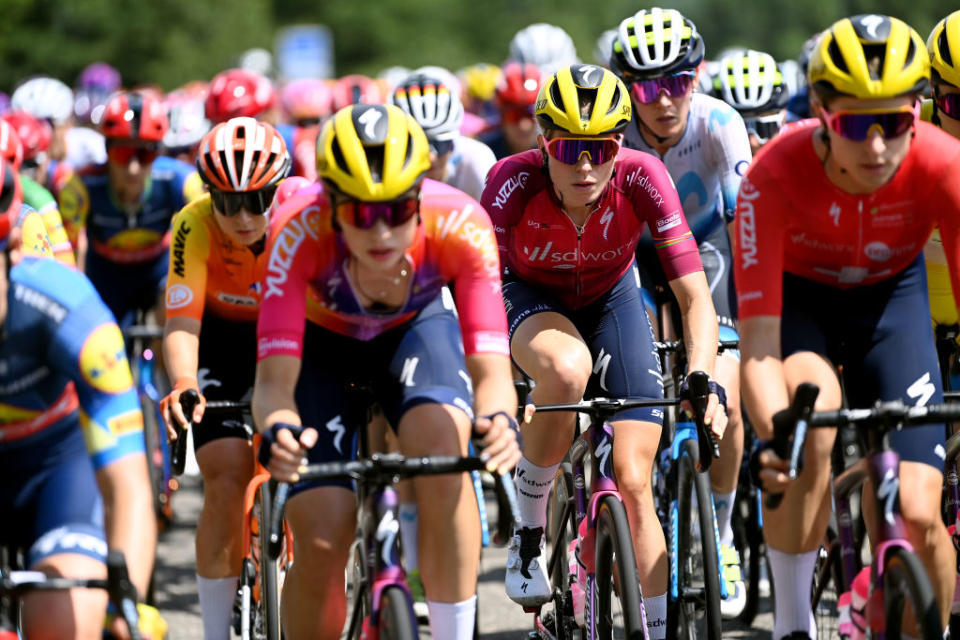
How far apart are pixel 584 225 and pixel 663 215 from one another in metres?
0.34

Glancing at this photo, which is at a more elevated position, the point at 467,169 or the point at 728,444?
the point at 467,169

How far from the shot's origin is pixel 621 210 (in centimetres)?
623

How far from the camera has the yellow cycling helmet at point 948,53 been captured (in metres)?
6.41

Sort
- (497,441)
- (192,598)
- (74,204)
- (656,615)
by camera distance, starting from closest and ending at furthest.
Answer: (497,441)
(656,615)
(192,598)
(74,204)

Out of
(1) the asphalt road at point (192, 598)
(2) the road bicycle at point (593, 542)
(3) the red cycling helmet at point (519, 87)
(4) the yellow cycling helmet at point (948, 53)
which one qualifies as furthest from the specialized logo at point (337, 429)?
(3) the red cycling helmet at point (519, 87)

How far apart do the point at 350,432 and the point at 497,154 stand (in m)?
6.60

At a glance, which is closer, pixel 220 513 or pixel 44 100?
pixel 220 513

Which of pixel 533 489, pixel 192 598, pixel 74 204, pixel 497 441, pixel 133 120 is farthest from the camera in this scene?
pixel 74 204

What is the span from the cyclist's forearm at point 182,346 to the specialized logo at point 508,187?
139cm

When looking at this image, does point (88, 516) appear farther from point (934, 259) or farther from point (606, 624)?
point (934, 259)

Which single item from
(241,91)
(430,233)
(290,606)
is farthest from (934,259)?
(241,91)

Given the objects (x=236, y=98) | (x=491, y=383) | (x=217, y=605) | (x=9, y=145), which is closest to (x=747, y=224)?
(x=491, y=383)

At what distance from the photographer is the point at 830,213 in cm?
497

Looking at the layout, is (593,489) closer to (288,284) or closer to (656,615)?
(656,615)
